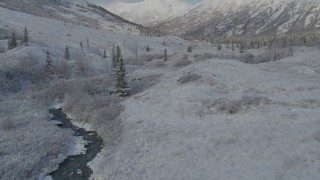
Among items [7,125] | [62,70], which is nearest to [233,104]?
[7,125]

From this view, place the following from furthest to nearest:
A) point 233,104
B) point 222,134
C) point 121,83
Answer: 1. point 121,83
2. point 233,104
3. point 222,134

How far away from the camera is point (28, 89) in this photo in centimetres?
8125

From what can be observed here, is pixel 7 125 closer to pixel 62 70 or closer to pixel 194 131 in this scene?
pixel 194 131

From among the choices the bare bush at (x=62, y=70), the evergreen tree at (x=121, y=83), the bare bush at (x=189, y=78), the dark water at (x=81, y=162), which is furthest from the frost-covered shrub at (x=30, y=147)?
the bare bush at (x=62, y=70)

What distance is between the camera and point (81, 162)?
121 ft

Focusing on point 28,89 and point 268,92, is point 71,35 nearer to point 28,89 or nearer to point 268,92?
point 28,89

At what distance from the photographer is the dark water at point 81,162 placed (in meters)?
33.4

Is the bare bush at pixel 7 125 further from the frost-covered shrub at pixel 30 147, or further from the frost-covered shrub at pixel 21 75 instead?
the frost-covered shrub at pixel 21 75

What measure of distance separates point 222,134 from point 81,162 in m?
14.4

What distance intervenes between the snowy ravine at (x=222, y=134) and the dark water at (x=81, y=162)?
4.36 feet

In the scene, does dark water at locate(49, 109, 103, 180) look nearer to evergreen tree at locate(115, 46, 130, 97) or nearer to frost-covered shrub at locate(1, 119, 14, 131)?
frost-covered shrub at locate(1, 119, 14, 131)

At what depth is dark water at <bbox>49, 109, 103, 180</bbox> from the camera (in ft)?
110

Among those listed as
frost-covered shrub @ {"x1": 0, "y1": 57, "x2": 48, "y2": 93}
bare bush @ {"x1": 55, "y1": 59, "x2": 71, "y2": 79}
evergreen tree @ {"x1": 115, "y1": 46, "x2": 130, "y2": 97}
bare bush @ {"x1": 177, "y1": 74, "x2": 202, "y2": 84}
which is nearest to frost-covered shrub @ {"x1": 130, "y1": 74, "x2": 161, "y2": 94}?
evergreen tree @ {"x1": 115, "y1": 46, "x2": 130, "y2": 97}

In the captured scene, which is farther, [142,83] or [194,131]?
[142,83]
